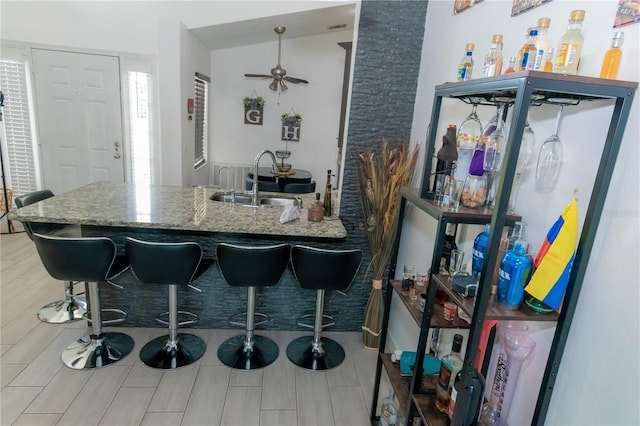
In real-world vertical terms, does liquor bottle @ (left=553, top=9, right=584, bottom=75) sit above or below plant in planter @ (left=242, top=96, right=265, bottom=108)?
below

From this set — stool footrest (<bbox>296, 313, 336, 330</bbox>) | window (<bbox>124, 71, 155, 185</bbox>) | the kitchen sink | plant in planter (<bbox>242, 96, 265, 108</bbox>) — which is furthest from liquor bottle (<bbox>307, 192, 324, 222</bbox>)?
plant in planter (<bbox>242, 96, 265, 108</bbox>)

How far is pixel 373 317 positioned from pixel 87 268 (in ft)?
6.25

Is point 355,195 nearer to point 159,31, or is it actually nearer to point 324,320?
point 324,320

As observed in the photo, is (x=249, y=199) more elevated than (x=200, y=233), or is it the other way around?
(x=249, y=199)

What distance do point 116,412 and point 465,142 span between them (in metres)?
2.30

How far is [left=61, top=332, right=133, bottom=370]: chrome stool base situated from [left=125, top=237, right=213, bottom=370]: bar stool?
0.15 m

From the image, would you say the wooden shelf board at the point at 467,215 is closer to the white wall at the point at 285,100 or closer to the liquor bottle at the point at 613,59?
the liquor bottle at the point at 613,59

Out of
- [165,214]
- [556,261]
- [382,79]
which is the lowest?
[165,214]

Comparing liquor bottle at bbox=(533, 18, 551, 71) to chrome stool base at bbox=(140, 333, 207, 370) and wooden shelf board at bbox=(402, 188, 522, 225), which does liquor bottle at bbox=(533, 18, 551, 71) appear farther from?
chrome stool base at bbox=(140, 333, 207, 370)

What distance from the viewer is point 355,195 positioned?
271cm

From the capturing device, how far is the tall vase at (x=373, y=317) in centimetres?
272

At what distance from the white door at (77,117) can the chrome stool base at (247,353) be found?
3.37 metres

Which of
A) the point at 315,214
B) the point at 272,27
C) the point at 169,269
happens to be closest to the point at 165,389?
the point at 169,269

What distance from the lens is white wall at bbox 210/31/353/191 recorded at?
18.9ft
